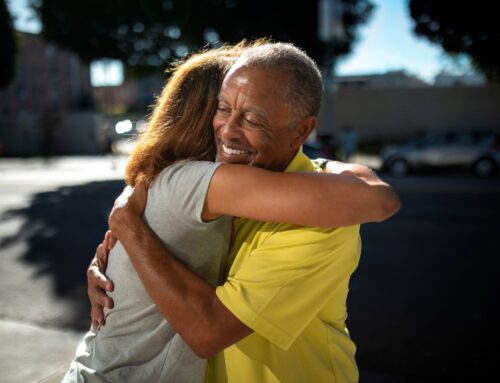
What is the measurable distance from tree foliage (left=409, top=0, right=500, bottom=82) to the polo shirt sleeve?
19.9 meters

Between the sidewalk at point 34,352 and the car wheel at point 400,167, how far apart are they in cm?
1442

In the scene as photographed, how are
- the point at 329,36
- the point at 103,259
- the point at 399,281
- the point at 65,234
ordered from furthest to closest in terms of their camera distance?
the point at 329,36 → the point at 65,234 → the point at 399,281 → the point at 103,259

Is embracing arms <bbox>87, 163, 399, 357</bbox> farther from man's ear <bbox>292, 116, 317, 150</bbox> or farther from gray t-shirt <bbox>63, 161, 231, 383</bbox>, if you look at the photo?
man's ear <bbox>292, 116, 317, 150</bbox>

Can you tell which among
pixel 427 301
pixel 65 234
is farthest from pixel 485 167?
pixel 65 234

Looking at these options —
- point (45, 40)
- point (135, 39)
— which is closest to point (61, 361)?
point (135, 39)

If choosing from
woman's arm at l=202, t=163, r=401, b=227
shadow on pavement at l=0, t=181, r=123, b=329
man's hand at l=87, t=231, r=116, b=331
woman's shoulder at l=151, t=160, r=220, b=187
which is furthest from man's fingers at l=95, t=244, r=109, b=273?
shadow on pavement at l=0, t=181, r=123, b=329

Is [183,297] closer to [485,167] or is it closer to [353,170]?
[353,170]

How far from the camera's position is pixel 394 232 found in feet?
25.7

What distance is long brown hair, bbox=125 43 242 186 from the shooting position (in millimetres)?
1519

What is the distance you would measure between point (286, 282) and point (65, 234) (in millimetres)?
7303

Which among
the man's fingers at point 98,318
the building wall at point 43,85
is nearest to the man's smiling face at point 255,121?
the man's fingers at point 98,318

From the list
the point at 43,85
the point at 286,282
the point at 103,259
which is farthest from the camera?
the point at 43,85

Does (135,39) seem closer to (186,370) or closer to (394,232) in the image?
(394,232)

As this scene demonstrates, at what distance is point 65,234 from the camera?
Result: 7.95 m
